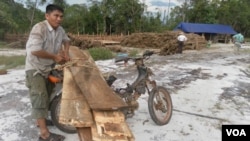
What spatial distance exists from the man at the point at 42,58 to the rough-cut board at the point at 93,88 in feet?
0.99

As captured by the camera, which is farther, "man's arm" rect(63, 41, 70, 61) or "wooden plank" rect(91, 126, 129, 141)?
"man's arm" rect(63, 41, 70, 61)

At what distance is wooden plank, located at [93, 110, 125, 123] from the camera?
2.23 m

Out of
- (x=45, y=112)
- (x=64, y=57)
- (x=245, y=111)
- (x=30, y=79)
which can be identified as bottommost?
(x=245, y=111)

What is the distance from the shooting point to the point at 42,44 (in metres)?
3.13

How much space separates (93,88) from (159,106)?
153cm

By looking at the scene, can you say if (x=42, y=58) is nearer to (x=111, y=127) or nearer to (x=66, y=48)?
(x=66, y=48)

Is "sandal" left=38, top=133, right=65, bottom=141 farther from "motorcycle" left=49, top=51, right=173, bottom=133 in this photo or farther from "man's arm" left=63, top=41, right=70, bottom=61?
"man's arm" left=63, top=41, right=70, bottom=61

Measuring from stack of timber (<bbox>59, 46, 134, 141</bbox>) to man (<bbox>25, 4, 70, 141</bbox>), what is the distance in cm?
41

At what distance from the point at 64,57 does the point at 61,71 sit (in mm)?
175

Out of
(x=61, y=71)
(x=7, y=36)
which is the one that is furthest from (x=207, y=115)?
(x=7, y=36)

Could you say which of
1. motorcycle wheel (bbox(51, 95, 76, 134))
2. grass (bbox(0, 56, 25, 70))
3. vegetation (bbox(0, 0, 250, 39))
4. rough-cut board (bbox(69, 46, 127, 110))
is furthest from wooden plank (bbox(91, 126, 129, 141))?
vegetation (bbox(0, 0, 250, 39))

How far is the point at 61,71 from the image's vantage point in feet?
10.7

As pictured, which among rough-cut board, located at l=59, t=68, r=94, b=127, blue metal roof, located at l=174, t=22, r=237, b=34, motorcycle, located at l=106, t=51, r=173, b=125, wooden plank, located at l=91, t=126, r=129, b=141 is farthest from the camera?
blue metal roof, located at l=174, t=22, r=237, b=34

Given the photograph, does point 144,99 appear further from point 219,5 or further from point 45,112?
point 219,5
